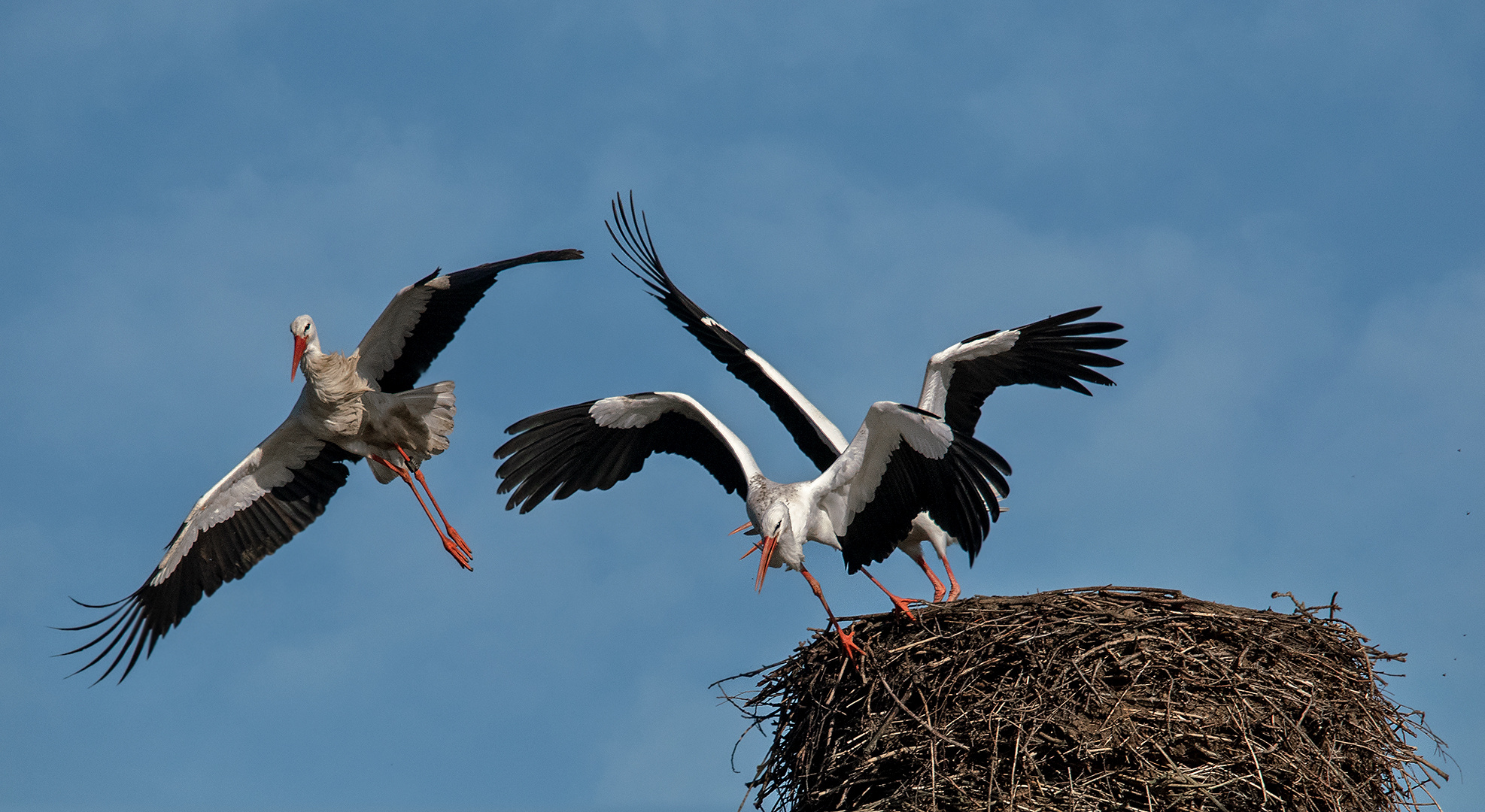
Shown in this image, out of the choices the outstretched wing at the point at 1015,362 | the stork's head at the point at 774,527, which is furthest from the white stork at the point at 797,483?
the outstretched wing at the point at 1015,362

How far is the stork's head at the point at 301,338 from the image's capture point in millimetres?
11055

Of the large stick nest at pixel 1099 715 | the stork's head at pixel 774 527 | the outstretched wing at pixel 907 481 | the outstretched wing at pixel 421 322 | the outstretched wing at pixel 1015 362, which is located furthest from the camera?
the outstretched wing at pixel 421 322

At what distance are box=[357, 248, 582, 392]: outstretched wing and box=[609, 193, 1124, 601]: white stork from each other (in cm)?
112

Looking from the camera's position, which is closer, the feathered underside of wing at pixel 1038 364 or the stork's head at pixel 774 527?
the stork's head at pixel 774 527

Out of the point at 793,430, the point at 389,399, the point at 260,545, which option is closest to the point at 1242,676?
the point at 793,430

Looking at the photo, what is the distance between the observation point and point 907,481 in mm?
8406

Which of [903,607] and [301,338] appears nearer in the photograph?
[903,607]

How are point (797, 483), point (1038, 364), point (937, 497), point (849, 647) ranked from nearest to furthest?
point (849, 647) < point (937, 497) < point (797, 483) < point (1038, 364)

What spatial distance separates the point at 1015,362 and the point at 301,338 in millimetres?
5756

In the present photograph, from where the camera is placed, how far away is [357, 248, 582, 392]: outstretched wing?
34.8 feet

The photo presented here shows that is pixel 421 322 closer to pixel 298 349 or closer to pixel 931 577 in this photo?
pixel 298 349

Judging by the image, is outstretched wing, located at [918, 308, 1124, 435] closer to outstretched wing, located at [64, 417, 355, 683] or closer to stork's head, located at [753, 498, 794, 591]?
stork's head, located at [753, 498, 794, 591]

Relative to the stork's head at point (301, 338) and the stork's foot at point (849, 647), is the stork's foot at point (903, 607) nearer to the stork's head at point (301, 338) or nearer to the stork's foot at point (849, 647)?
the stork's foot at point (849, 647)

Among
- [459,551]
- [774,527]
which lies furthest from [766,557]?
[459,551]
